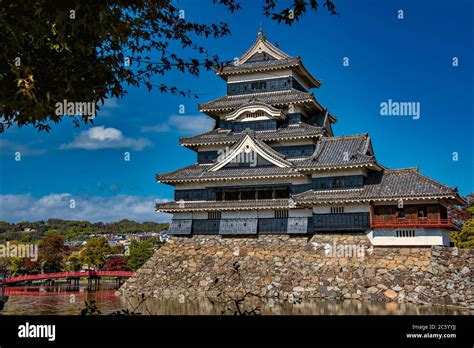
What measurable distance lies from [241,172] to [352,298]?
11172mm

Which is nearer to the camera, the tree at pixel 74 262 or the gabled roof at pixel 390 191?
the gabled roof at pixel 390 191

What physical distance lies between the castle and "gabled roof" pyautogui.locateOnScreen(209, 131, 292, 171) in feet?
0.22

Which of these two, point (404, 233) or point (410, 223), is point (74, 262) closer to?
point (404, 233)

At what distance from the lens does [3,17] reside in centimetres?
649

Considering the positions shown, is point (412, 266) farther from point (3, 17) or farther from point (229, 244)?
point (3, 17)

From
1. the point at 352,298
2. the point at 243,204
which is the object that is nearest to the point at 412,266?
the point at 352,298

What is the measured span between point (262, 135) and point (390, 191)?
10102mm

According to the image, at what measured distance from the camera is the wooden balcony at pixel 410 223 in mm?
24942

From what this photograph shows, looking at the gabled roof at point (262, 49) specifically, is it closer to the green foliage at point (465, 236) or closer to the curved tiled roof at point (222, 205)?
the curved tiled roof at point (222, 205)

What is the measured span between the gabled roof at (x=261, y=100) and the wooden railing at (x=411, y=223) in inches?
408

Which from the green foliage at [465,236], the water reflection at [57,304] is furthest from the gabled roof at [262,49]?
the water reflection at [57,304]

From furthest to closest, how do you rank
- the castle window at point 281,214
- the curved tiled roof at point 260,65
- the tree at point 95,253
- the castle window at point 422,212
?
the tree at point 95,253, the curved tiled roof at point 260,65, the castle window at point 281,214, the castle window at point 422,212

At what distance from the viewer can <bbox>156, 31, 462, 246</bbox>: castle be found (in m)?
26.0

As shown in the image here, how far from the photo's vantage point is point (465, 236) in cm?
3192
